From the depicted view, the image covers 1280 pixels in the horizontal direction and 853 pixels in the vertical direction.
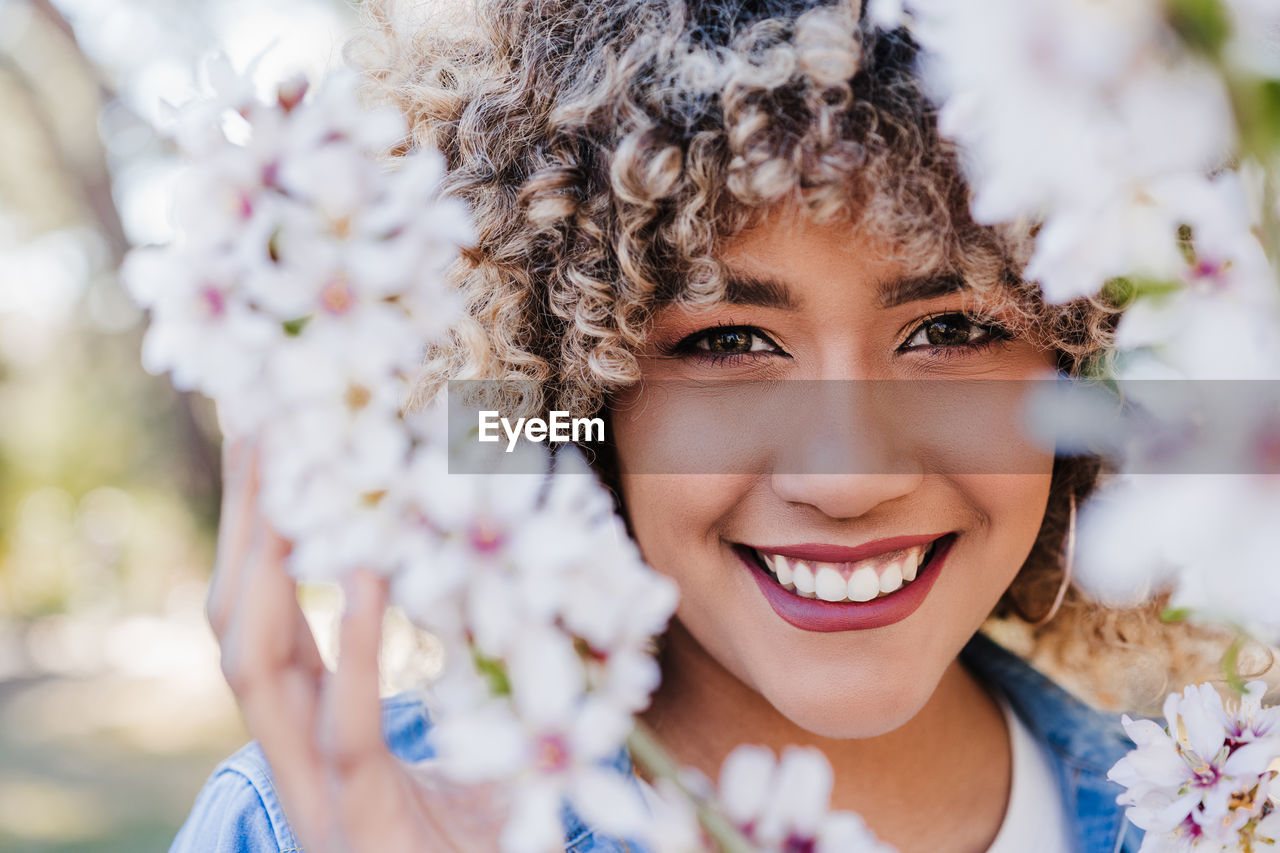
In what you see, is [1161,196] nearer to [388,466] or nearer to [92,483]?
[388,466]

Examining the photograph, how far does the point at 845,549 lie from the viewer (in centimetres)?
102

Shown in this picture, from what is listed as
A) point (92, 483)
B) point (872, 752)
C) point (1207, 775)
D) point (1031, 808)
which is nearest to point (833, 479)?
point (1207, 775)

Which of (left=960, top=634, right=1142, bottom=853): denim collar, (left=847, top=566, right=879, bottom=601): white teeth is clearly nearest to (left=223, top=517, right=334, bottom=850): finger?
(left=847, top=566, right=879, bottom=601): white teeth

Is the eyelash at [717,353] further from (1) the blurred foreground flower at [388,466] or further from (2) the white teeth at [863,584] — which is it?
(1) the blurred foreground flower at [388,466]

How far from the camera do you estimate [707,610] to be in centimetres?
110

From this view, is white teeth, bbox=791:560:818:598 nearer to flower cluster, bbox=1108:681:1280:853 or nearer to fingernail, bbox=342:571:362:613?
flower cluster, bbox=1108:681:1280:853

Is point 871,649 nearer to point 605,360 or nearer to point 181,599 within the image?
point 605,360

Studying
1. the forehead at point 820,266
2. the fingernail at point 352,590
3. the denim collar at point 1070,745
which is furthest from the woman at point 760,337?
the fingernail at point 352,590

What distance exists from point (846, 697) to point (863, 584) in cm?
12

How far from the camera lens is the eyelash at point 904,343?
3.35 ft

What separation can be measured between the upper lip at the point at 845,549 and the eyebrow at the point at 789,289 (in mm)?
242

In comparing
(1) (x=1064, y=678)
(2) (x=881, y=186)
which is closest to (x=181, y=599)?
(1) (x=1064, y=678)

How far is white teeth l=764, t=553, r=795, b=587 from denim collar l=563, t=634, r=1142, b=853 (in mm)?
296

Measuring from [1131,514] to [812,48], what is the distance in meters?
0.53
